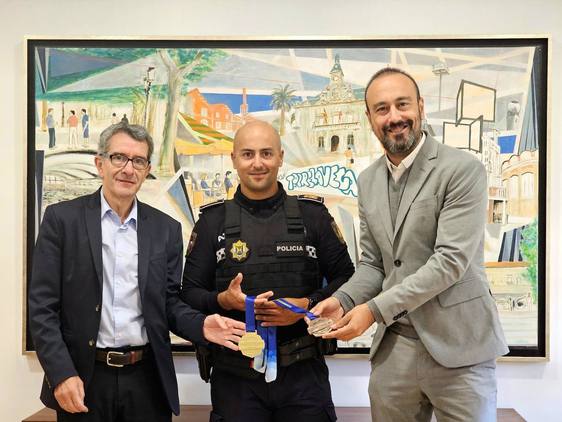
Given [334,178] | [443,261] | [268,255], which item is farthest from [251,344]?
[334,178]

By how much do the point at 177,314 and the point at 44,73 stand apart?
174 cm

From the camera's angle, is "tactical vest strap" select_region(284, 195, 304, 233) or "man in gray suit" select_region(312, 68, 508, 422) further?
"tactical vest strap" select_region(284, 195, 304, 233)

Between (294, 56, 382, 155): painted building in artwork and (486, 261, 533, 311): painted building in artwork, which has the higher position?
(294, 56, 382, 155): painted building in artwork

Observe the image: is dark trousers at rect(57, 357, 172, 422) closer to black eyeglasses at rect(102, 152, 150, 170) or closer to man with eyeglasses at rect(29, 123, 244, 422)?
man with eyeglasses at rect(29, 123, 244, 422)

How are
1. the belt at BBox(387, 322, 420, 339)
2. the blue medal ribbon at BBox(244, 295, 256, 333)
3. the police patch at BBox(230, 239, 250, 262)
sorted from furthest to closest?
the police patch at BBox(230, 239, 250, 262), the blue medal ribbon at BBox(244, 295, 256, 333), the belt at BBox(387, 322, 420, 339)

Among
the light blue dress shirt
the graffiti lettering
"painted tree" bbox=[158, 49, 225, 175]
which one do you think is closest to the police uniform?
the light blue dress shirt

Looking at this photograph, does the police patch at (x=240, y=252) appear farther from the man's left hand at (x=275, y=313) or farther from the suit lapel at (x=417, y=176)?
the suit lapel at (x=417, y=176)

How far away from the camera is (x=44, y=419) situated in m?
2.73

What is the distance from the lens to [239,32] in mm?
3039

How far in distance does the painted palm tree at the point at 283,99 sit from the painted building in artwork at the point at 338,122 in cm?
5

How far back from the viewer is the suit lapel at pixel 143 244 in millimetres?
2047

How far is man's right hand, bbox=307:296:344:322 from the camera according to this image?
202 cm

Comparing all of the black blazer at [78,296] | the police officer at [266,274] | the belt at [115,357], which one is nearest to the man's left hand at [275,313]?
the police officer at [266,274]

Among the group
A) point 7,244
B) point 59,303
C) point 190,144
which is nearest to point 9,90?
point 7,244
